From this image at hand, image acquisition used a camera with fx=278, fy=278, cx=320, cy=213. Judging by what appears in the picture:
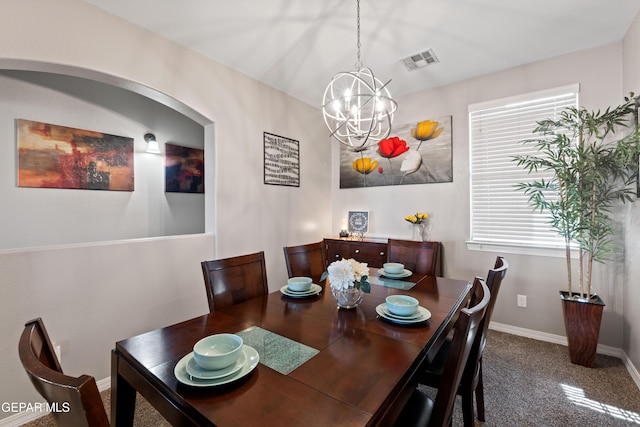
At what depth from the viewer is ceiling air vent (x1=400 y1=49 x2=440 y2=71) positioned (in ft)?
9.01

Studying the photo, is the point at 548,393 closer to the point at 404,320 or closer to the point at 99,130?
the point at 404,320

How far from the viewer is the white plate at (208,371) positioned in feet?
2.94

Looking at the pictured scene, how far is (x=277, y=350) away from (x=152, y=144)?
3.35 metres

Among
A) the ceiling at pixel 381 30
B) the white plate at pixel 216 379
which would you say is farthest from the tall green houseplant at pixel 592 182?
the white plate at pixel 216 379

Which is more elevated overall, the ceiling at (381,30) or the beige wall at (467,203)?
the ceiling at (381,30)

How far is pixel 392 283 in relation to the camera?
2.07 metres

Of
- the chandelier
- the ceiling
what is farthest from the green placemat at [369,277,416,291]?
the ceiling

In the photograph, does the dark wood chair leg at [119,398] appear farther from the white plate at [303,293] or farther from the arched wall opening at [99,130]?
the arched wall opening at [99,130]

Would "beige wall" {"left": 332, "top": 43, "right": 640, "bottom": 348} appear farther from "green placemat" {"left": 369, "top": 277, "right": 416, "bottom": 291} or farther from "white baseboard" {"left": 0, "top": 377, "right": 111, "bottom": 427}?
"white baseboard" {"left": 0, "top": 377, "right": 111, "bottom": 427}

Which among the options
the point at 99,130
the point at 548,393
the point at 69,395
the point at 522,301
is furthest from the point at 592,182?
the point at 99,130

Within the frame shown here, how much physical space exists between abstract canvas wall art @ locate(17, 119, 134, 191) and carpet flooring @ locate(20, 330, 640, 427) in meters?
2.11

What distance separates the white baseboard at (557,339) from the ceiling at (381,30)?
2.76 metres

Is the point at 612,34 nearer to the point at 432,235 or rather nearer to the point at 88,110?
the point at 432,235

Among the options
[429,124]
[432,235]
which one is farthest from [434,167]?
[432,235]
